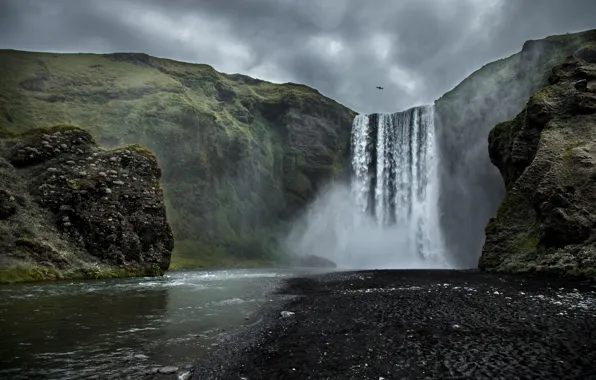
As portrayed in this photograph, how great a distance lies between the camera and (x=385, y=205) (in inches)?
3371

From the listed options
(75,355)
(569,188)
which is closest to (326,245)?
(569,188)

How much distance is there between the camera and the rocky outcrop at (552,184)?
30.5 meters

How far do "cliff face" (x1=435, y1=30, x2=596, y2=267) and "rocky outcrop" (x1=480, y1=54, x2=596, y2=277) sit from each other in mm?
21625

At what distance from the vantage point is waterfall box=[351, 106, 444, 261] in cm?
7881

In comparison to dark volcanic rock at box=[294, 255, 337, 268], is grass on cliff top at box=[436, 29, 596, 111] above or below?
above

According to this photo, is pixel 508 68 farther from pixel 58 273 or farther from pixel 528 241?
pixel 58 273

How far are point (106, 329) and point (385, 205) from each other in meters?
76.1

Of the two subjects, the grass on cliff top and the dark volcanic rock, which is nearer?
the grass on cliff top

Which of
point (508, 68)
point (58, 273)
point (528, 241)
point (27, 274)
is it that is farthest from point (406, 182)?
point (27, 274)

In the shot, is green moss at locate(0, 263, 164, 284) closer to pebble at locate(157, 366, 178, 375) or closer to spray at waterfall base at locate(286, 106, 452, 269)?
pebble at locate(157, 366, 178, 375)

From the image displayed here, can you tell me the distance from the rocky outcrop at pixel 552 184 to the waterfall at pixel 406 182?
2914 cm

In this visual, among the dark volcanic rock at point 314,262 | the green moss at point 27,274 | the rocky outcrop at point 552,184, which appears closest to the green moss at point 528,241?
the rocky outcrop at point 552,184

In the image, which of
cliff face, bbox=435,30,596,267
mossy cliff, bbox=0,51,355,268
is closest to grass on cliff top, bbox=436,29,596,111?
cliff face, bbox=435,30,596,267

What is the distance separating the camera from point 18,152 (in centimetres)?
4084
